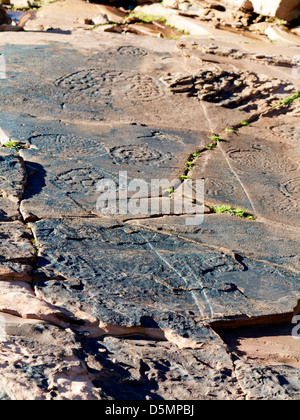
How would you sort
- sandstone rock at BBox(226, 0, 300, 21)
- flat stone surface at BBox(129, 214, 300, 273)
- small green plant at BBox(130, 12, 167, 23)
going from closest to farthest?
flat stone surface at BBox(129, 214, 300, 273) → sandstone rock at BBox(226, 0, 300, 21) → small green plant at BBox(130, 12, 167, 23)

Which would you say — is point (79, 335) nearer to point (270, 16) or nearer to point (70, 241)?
point (70, 241)

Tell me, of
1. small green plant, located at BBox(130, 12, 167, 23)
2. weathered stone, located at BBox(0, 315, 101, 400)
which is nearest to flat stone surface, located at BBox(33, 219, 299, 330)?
weathered stone, located at BBox(0, 315, 101, 400)

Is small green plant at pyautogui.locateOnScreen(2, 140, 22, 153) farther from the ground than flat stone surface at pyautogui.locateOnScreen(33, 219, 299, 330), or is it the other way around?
small green plant at pyautogui.locateOnScreen(2, 140, 22, 153)

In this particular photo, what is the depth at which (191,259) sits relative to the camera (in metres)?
3.95

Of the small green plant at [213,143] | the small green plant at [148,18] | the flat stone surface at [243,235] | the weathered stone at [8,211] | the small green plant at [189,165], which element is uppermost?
the small green plant at [148,18]

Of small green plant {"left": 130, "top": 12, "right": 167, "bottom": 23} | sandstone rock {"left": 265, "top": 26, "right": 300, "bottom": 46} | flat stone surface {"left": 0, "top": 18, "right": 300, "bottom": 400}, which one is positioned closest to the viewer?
flat stone surface {"left": 0, "top": 18, "right": 300, "bottom": 400}

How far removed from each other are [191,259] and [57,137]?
2.19 m

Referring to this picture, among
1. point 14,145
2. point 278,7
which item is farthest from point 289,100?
point 278,7

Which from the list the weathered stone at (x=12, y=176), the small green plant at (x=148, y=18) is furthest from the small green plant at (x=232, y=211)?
the small green plant at (x=148, y=18)

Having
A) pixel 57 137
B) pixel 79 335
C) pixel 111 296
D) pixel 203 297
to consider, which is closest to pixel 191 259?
pixel 203 297

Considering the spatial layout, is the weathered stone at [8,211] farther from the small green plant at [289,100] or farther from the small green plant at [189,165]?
the small green plant at [289,100]

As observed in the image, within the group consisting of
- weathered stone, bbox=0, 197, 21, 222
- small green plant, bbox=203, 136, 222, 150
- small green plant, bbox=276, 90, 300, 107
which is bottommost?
small green plant, bbox=203, 136, 222, 150

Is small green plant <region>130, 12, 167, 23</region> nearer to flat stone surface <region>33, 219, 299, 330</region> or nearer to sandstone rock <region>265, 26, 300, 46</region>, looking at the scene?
sandstone rock <region>265, 26, 300, 46</region>
